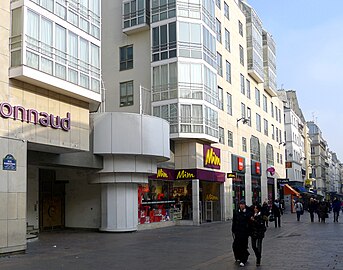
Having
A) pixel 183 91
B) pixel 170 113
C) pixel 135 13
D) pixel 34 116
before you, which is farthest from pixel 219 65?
pixel 34 116

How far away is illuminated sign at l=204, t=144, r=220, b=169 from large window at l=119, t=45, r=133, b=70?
26.2 ft

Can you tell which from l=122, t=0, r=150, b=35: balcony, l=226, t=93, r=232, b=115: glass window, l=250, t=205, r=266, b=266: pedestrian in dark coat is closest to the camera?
l=250, t=205, r=266, b=266: pedestrian in dark coat

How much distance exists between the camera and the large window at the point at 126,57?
33.2 metres

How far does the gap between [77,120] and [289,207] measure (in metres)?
45.8

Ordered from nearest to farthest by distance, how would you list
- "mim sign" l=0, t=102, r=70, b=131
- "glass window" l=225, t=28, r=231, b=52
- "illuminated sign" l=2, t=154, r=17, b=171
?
"illuminated sign" l=2, t=154, r=17, b=171, "mim sign" l=0, t=102, r=70, b=131, "glass window" l=225, t=28, r=231, b=52

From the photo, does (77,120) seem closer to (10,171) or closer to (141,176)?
(10,171)

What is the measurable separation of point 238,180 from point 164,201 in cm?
1153

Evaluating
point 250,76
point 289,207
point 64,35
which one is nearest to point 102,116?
point 64,35

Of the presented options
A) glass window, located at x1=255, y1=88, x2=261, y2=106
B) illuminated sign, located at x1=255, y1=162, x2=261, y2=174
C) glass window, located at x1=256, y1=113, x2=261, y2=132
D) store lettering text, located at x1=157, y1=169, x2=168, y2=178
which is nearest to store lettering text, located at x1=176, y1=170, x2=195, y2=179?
store lettering text, located at x1=157, y1=169, x2=168, y2=178

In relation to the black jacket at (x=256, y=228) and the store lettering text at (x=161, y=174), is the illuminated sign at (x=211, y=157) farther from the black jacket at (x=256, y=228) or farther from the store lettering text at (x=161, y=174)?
the black jacket at (x=256, y=228)

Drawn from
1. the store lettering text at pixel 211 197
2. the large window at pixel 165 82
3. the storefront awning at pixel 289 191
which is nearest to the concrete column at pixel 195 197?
the store lettering text at pixel 211 197

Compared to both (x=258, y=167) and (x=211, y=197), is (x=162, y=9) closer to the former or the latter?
(x=211, y=197)

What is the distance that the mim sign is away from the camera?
1524cm

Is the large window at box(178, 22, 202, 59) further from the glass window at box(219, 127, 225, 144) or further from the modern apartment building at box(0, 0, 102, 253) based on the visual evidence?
the modern apartment building at box(0, 0, 102, 253)
